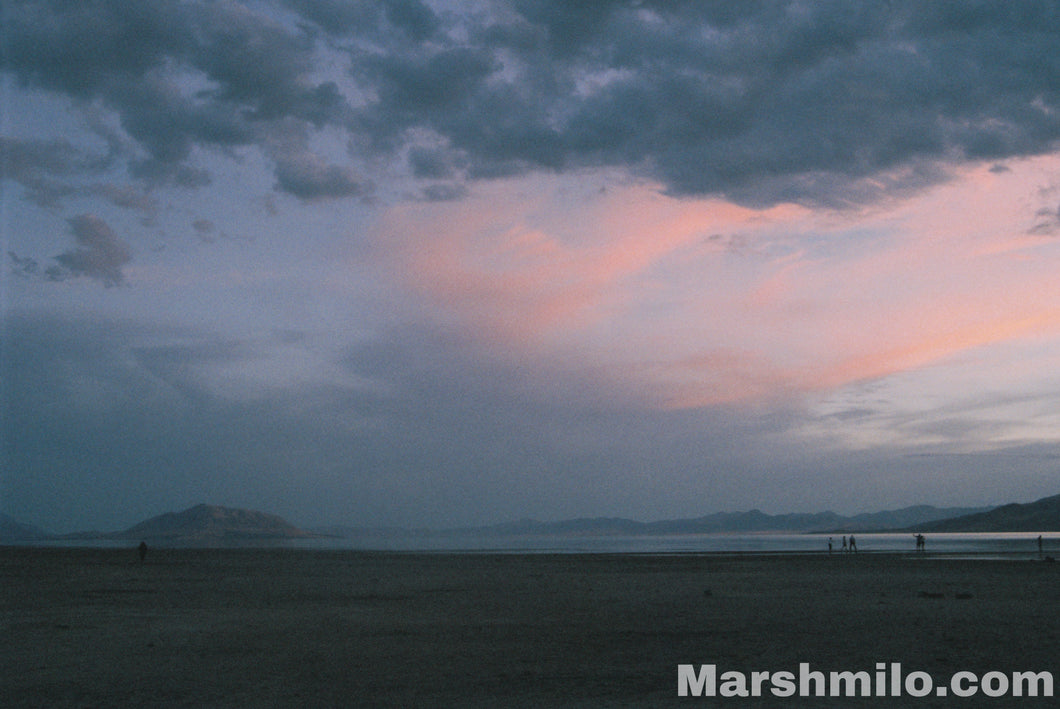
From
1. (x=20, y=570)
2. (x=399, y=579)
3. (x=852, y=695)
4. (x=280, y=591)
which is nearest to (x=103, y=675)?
(x=852, y=695)

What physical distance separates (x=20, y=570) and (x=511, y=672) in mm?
43398

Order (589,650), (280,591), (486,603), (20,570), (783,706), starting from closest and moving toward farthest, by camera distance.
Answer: (783,706)
(589,650)
(486,603)
(280,591)
(20,570)

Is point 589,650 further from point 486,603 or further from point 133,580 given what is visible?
point 133,580

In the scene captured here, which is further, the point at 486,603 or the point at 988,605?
the point at 486,603

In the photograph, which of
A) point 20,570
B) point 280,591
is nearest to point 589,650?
point 280,591

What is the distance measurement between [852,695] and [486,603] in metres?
15.2

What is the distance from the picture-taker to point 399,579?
37938mm

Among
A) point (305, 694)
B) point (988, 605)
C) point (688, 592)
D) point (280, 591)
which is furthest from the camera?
point (280, 591)

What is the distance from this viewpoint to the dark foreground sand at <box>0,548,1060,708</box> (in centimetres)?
1206

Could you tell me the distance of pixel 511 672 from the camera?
1360 cm

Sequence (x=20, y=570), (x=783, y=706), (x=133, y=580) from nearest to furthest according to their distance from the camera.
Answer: (x=783, y=706), (x=133, y=580), (x=20, y=570)

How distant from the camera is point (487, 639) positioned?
17453mm

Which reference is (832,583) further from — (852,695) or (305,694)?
(305,694)

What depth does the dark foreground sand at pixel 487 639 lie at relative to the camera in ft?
39.6
